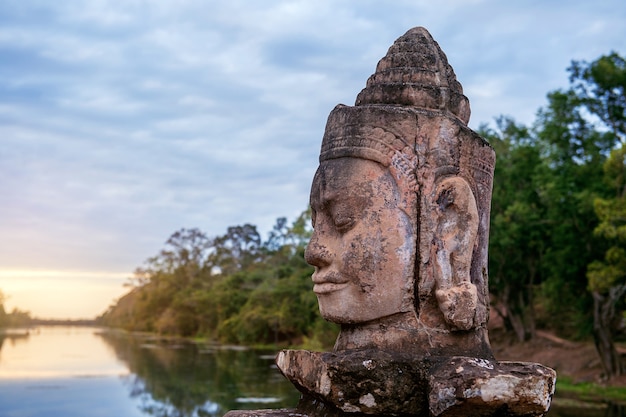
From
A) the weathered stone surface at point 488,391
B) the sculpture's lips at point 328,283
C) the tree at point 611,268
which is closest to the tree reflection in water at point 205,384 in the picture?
the tree at point 611,268

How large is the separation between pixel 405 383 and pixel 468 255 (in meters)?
0.92

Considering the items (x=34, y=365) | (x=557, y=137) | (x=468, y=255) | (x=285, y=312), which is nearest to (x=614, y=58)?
(x=557, y=137)

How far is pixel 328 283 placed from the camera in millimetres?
4461

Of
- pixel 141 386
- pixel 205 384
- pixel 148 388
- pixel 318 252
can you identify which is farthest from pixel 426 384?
pixel 141 386

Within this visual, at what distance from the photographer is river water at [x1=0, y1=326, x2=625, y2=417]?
16.2 meters

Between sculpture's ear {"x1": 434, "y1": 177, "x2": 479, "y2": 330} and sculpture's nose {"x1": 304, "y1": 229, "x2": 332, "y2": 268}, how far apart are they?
27.4 inches

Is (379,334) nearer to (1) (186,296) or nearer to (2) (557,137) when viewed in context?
(2) (557,137)

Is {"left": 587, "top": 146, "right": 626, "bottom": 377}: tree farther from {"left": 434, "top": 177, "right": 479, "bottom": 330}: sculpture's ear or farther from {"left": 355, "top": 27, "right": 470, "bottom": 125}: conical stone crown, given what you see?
{"left": 434, "top": 177, "right": 479, "bottom": 330}: sculpture's ear

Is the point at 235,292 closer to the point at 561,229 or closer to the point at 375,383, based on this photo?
the point at 561,229

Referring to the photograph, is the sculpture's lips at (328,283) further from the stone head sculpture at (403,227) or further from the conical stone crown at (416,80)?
the conical stone crown at (416,80)

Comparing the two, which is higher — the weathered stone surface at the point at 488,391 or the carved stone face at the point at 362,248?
the carved stone face at the point at 362,248

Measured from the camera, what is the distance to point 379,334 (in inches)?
170

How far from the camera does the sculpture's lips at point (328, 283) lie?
4391 mm

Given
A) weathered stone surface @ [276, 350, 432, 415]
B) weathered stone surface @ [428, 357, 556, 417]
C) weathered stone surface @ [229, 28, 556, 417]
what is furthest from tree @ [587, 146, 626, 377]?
weathered stone surface @ [276, 350, 432, 415]
